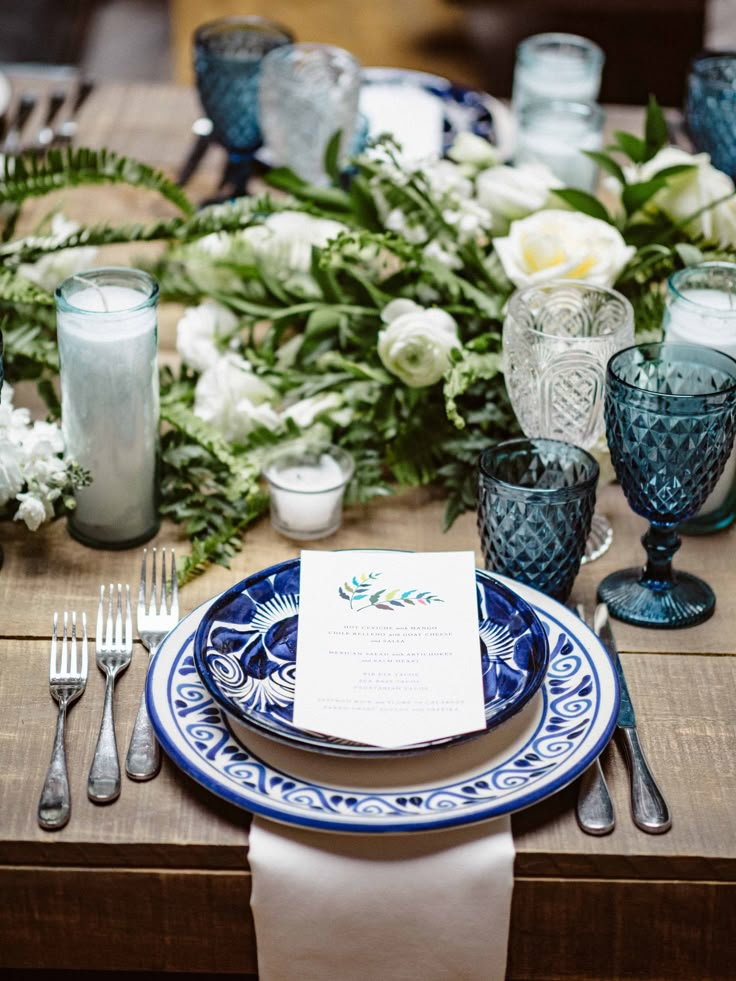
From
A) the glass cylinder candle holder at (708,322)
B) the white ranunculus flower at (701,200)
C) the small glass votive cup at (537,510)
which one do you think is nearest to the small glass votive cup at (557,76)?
the white ranunculus flower at (701,200)

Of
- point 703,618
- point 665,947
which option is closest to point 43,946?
point 665,947

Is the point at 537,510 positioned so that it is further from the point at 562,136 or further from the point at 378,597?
the point at 562,136

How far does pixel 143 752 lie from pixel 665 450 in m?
0.45

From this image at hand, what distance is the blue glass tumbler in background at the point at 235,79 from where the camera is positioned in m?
1.63

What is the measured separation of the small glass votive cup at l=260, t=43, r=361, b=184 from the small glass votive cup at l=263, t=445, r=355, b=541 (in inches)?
23.6

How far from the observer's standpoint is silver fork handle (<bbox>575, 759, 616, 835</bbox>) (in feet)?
2.45

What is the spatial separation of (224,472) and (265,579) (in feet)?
0.72

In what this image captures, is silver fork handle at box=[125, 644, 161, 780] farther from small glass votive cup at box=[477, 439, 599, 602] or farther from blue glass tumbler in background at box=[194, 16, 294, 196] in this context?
blue glass tumbler in background at box=[194, 16, 294, 196]

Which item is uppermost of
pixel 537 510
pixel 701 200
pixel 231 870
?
pixel 701 200

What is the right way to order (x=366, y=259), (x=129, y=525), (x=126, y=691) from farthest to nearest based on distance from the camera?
(x=366, y=259)
(x=129, y=525)
(x=126, y=691)

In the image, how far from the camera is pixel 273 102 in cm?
159

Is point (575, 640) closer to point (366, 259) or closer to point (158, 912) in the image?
point (158, 912)

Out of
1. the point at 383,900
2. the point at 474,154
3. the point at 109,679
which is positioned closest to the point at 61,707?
the point at 109,679

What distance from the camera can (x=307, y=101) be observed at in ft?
5.14
